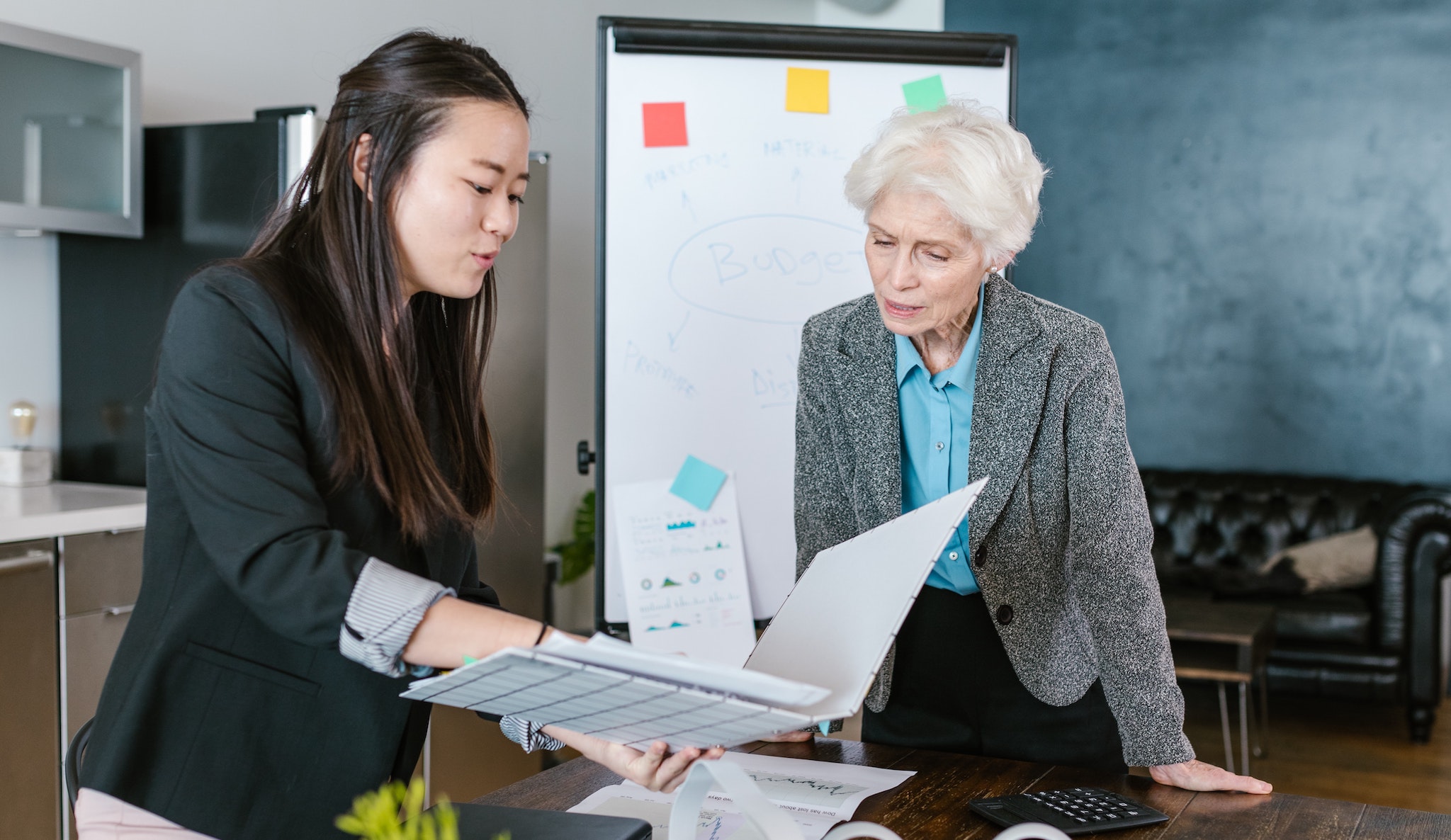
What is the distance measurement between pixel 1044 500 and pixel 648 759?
731mm

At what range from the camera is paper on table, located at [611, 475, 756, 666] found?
2.31 metres

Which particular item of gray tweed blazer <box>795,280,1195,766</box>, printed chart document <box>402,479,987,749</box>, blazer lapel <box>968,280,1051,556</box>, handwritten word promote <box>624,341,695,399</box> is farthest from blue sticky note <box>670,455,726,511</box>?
printed chart document <box>402,479,987,749</box>

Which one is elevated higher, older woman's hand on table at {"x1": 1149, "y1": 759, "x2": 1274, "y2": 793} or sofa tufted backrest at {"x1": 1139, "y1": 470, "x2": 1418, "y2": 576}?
older woman's hand on table at {"x1": 1149, "y1": 759, "x2": 1274, "y2": 793}

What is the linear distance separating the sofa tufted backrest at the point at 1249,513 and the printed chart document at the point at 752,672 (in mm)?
4140

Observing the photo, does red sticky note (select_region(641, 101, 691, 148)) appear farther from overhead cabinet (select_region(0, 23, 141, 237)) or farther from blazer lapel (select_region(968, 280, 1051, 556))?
overhead cabinet (select_region(0, 23, 141, 237))

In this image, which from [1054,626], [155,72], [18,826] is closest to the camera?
[1054,626]

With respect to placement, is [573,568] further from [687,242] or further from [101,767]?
[101,767]

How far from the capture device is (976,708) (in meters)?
1.57

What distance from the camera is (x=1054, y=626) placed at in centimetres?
156

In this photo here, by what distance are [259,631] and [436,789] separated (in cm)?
229

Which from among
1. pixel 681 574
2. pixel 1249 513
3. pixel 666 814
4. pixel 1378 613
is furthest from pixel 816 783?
pixel 1249 513

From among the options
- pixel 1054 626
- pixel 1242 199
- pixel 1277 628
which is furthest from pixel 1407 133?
pixel 1054 626

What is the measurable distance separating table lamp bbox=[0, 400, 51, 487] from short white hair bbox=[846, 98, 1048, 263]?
7.09 feet

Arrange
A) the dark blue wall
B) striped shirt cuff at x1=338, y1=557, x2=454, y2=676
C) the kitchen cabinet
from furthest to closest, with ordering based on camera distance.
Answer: the dark blue wall → the kitchen cabinet → striped shirt cuff at x1=338, y1=557, x2=454, y2=676
